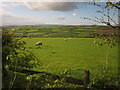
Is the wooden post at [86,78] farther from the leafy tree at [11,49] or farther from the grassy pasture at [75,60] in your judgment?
the leafy tree at [11,49]

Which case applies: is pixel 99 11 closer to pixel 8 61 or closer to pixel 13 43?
pixel 13 43

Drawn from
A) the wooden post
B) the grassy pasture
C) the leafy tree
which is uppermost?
the leafy tree

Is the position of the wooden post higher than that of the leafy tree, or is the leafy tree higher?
the leafy tree

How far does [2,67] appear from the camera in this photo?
5703 mm

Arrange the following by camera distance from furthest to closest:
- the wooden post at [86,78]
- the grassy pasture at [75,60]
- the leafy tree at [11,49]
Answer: the grassy pasture at [75,60]
the wooden post at [86,78]
the leafy tree at [11,49]

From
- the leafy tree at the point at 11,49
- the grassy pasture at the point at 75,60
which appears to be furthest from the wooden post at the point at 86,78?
the leafy tree at the point at 11,49

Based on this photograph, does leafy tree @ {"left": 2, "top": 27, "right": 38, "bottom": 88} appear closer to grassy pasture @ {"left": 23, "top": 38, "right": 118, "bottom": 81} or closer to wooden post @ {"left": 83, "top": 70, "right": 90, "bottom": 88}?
grassy pasture @ {"left": 23, "top": 38, "right": 118, "bottom": 81}

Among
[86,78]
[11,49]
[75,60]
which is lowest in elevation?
[75,60]

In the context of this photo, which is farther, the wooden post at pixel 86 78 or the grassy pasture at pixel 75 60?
the grassy pasture at pixel 75 60

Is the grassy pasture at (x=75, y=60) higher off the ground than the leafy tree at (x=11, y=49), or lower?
lower

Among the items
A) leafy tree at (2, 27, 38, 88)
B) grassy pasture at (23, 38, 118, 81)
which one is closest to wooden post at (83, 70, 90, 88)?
grassy pasture at (23, 38, 118, 81)

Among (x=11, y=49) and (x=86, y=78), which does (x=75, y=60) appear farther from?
(x=11, y=49)

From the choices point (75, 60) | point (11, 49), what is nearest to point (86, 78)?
point (11, 49)

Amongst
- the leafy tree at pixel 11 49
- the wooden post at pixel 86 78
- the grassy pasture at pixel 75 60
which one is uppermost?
the leafy tree at pixel 11 49
